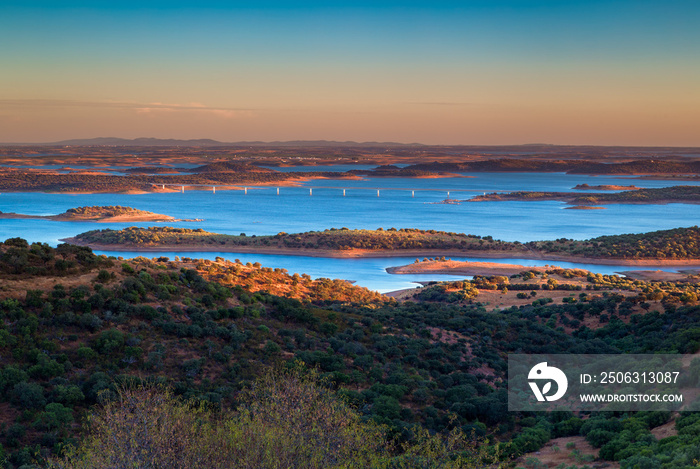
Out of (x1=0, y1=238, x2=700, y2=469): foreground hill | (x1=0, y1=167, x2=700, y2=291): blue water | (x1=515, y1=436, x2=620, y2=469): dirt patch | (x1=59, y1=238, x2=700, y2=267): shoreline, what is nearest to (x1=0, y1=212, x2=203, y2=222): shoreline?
(x1=0, y1=167, x2=700, y2=291): blue water

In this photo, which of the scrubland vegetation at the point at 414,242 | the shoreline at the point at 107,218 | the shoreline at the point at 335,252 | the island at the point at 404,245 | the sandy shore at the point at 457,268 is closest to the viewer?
the sandy shore at the point at 457,268

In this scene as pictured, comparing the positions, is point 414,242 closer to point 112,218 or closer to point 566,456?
point 112,218

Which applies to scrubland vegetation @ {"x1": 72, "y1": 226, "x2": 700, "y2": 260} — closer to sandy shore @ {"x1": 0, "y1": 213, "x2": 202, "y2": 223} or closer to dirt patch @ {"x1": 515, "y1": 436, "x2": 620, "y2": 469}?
sandy shore @ {"x1": 0, "y1": 213, "x2": 202, "y2": 223}

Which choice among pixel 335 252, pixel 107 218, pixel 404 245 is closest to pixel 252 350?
pixel 335 252

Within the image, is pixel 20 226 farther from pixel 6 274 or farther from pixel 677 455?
pixel 677 455

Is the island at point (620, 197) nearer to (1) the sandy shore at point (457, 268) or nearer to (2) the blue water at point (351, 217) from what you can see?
(2) the blue water at point (351, 217)

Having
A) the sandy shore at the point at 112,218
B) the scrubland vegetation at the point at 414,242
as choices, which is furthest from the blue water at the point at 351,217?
the scrubland vegetation at the point at 414,242
